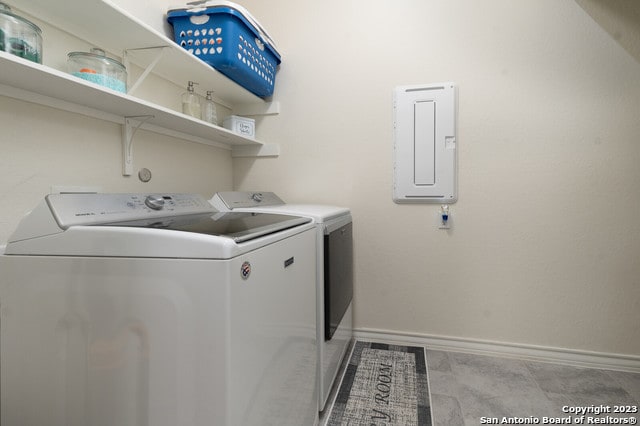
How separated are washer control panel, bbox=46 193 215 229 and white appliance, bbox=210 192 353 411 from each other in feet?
1.05

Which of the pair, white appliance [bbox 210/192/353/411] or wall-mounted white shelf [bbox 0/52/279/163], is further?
white appliance [bbox 210/192/353/411]

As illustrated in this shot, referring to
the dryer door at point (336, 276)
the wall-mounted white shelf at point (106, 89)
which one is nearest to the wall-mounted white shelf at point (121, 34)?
the wall-mounted white shelf at point (106, 89)

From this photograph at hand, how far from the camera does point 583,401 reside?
1.60m

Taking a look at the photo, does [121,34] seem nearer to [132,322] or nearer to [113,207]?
[113,207]

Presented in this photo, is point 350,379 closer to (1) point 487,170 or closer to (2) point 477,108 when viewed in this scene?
(1) point 487,170

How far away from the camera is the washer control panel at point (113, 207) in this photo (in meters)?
0.87

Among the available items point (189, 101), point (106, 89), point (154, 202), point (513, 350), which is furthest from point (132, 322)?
point (513, 350)

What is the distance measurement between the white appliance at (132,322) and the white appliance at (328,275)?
50cm

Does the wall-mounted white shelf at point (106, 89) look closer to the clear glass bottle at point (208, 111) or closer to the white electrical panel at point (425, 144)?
the clear glass bottle at point (208, 111)

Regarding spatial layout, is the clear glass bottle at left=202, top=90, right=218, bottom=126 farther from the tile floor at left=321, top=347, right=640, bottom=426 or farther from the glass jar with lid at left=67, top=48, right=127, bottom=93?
the tile floor at left=321, top=347, right=640, bottom=426

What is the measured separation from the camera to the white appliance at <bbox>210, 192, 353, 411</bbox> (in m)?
1.48

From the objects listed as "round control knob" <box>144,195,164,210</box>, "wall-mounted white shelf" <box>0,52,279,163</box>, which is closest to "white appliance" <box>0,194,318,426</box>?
"round control knob" <box>144,195,164,210</box>

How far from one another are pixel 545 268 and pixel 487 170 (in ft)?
2.27

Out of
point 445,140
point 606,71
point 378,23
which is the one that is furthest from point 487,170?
point 378,23
